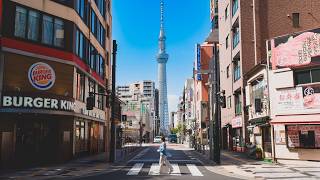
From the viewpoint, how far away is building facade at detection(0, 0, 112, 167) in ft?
75.0

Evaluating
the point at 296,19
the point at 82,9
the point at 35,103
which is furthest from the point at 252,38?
the point at 35,103

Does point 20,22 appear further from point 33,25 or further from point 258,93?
point 258,93

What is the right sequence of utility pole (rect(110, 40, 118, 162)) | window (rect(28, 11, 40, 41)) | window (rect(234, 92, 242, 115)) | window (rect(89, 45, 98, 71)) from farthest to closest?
window (rect(234, 92, 242, 115)) < window (rect(89, 45, 98, 71)) < utility pole (rect(110, 40, 118, 162)) < window (rect(28, 11, 40, 41))

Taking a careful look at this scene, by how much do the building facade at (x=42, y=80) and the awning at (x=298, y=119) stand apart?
13.4 meters

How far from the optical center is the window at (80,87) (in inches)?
1182

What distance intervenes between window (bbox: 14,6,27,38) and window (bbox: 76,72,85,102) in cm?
677

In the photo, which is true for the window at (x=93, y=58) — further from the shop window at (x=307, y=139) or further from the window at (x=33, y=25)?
the shop window at (x=307, y=139)

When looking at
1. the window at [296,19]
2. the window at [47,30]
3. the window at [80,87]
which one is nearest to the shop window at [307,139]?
the window at [80,87]

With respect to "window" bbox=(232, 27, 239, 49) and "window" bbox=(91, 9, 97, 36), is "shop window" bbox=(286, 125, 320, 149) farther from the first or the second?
"window" bbox=(91, 9, 97, 36)

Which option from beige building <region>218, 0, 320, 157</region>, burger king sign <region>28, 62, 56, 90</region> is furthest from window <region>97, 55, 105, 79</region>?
burger king sign <region>28, 62, 56, 90</region>

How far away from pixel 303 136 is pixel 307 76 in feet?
12.5

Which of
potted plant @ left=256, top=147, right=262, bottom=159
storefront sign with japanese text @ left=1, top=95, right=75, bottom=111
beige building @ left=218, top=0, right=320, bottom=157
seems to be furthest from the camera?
beige building @ left=218, top=0, right=320, bottom=157

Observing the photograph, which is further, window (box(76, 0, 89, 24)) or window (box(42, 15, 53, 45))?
window (box(76, 0, 89, 24))

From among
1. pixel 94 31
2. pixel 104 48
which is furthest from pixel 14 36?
pixel 104 48
